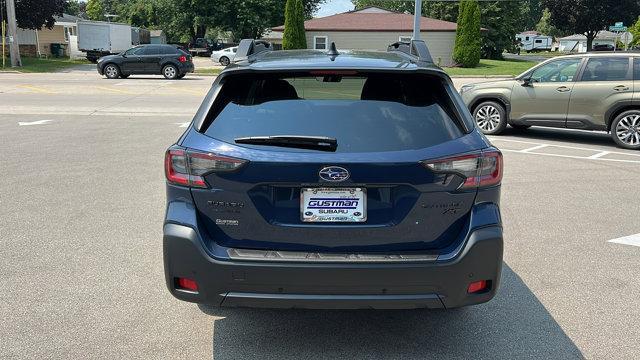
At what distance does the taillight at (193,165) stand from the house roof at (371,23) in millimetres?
43214

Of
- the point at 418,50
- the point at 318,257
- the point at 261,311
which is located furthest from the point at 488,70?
the point at 318,257

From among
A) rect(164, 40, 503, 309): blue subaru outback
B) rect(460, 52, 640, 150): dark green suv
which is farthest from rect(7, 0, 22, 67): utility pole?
rect(164, 40, 503, 309): blue subaru outback

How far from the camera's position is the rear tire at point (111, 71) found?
28.2m

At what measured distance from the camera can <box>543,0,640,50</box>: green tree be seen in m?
67.2

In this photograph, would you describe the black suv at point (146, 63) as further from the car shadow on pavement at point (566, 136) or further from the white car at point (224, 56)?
the car shadow on pavement at point (566, 136)

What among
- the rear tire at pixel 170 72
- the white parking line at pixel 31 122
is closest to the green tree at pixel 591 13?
the rear tire at pixel 170 72

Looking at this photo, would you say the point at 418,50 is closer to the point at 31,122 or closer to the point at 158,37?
the point at 31,122

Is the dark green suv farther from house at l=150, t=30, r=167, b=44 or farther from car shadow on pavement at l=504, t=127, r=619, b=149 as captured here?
house at l=150, t=30, r=167, b=44

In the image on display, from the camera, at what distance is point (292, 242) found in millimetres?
3109

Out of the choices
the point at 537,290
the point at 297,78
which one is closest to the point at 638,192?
the point at 537,290

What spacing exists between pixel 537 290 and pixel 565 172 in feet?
16.5

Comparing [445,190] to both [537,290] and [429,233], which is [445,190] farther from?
[537,290]

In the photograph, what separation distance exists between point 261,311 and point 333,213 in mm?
1376

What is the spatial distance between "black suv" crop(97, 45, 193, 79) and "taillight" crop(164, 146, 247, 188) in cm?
2628
